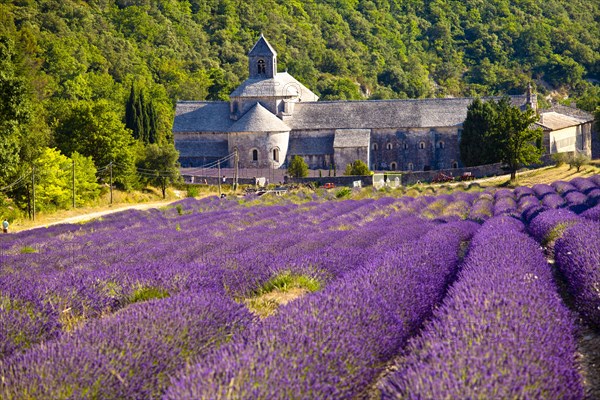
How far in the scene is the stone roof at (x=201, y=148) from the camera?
6897cm

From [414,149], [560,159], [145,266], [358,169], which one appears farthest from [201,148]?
[145,266]

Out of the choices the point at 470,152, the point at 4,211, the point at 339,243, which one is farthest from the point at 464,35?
the point at 339,243

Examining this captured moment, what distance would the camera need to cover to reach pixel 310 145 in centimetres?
6875

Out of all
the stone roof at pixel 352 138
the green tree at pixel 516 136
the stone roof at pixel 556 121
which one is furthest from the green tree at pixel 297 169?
the stone roof at pixel 556 121

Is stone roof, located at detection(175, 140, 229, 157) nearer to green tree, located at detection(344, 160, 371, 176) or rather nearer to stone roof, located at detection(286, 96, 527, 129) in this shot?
stone roof, located at detection(286, 96, 527, 129)

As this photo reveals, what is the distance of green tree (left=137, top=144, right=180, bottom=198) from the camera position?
53.8 metres

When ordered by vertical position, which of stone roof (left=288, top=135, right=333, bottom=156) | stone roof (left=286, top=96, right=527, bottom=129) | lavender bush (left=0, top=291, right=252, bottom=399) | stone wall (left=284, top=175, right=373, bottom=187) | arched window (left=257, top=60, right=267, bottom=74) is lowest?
stone wall (left=284, top=175, right=373, bottom=187)

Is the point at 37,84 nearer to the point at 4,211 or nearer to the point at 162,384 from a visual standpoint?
the point at 4,211

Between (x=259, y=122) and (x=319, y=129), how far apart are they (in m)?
5.90

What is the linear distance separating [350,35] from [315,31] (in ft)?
31.2

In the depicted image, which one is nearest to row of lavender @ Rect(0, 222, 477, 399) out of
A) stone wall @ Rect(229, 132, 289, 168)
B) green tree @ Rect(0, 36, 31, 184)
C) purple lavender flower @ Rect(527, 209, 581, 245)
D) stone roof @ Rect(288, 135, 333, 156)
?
purple lavender flower @ Rect(527, 209, 581, 245)

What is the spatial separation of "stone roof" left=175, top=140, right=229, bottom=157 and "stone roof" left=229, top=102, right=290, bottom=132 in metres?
2.51

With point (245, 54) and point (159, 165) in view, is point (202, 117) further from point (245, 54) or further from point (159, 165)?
point (245, 54)

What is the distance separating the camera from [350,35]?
161 metres
